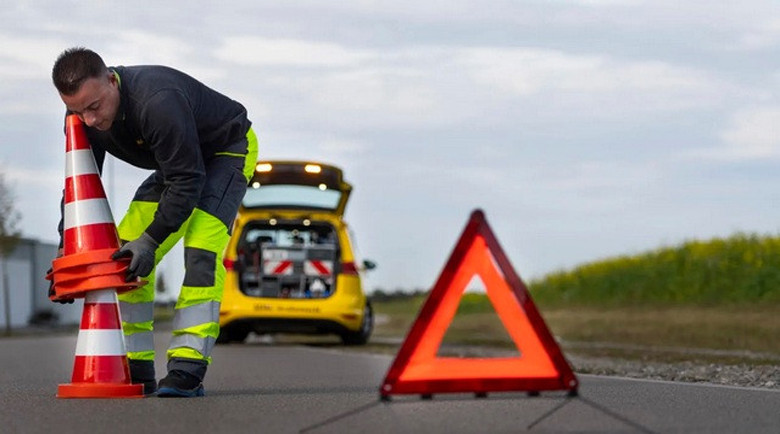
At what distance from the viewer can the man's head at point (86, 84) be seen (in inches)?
290

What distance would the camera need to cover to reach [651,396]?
25.9 ft

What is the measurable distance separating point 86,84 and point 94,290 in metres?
1.17

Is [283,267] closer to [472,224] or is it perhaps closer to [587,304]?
[472,224]

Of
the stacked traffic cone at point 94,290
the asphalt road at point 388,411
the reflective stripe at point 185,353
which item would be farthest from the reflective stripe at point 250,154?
the asphalt road at point 388,411

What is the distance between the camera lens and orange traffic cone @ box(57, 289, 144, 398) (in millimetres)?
7891

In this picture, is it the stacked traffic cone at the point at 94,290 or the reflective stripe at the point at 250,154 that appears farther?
the reflective stripe at the point at 250,154

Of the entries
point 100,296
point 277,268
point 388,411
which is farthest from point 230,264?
→ point 388,411

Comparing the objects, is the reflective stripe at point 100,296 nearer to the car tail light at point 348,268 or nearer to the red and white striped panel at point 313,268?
the car tail light at point 348,268

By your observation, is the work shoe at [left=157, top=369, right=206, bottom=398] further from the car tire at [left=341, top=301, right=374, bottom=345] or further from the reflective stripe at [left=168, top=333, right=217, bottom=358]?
the car tire at [left=341, top=301, right=374, bottom=345]

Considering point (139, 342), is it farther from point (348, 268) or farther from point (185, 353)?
point (348, 268)

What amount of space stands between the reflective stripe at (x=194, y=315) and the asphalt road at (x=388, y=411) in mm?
403

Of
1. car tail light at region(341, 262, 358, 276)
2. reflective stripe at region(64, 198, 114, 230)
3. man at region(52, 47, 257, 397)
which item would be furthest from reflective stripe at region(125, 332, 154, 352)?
car tail light at region(341, 262, 358, 276)

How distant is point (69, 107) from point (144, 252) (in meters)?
0.84

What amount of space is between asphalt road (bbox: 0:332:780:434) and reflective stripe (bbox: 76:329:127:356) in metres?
0.31
